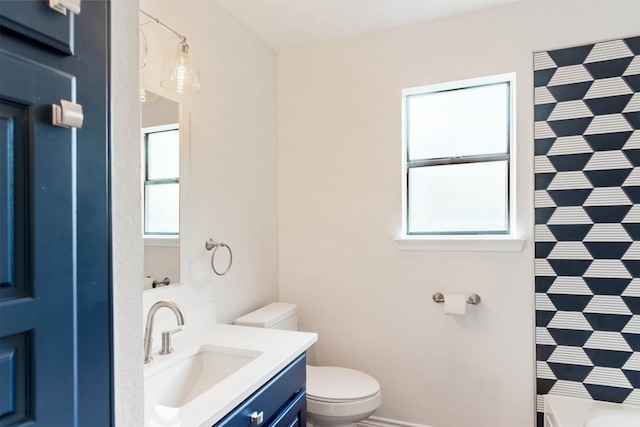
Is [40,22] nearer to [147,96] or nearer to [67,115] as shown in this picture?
[67,115]

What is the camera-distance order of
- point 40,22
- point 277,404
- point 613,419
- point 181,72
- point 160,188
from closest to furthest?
point 40,22
point 277,404
point 181,72
point 160,188
point 613,419

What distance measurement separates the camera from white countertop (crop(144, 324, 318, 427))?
3.29 ft

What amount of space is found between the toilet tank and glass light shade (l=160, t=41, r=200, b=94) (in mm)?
1180

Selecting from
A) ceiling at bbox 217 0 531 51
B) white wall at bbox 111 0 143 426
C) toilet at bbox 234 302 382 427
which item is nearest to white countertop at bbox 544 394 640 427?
toilet at bbox 234 302 382 427

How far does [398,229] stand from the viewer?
2258 millimetres

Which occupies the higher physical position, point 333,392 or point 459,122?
point 459,122

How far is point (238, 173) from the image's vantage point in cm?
212

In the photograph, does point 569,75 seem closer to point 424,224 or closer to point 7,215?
point 424,224

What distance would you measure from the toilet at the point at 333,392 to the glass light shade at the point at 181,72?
1.18 meters

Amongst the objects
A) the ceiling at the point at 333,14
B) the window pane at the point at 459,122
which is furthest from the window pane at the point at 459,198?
the ceiling at the point at 333,14

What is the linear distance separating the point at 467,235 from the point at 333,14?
1.48m

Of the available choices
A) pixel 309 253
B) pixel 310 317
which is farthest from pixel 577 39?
pixel 310 317

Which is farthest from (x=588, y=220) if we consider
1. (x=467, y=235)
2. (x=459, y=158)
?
(x=459, y=158)

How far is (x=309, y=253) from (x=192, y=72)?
1.34m
